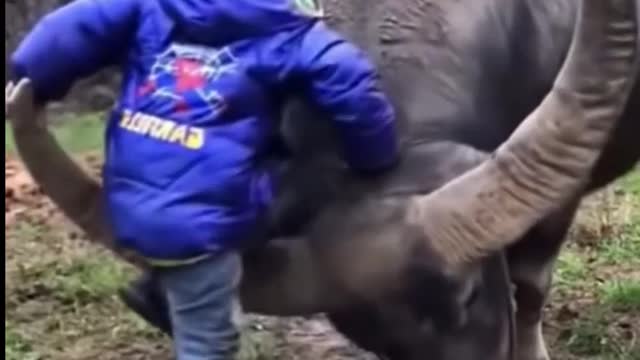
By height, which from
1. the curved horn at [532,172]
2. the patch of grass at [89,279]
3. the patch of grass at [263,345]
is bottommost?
the patch of grass at [89,279]

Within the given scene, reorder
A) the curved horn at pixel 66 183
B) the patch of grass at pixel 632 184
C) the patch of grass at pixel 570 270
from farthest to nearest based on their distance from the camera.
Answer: the patch of grass at pixel 632 184
the patch of grass at pixel 570 270
the curved horn at pixel 66 183

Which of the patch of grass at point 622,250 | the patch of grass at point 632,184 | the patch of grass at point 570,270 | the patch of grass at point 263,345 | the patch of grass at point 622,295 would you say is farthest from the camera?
the patch of grass at point 632,184

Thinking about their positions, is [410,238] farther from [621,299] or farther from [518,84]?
[621,299]

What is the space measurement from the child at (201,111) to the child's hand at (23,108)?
0.03 metres

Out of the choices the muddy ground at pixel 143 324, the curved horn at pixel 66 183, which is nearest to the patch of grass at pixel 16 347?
the muddy ground at pixel 143 324

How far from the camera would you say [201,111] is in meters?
3.71

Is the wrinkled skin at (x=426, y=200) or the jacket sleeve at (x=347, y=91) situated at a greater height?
the jacket sleeve at (x=347, y=91)

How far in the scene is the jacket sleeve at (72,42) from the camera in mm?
3783

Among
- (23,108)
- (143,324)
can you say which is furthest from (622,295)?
(23,108)

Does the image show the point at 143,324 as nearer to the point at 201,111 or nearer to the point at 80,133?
the point at 201,111

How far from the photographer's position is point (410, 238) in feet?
12.4

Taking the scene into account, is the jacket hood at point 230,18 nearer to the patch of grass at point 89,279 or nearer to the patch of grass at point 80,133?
the patch of grass at point 89,279

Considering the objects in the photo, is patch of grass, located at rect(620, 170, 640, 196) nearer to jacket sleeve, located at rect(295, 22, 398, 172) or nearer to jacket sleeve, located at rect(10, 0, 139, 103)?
jacket sleeve, located at rect(295, 22, 398, 172)

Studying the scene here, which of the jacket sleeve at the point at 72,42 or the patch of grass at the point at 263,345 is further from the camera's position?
the patch of grass at the point at 263,345
